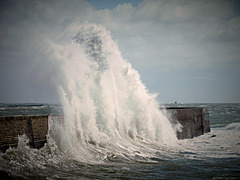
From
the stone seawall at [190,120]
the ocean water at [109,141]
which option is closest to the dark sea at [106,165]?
the ocean water at [109,141]

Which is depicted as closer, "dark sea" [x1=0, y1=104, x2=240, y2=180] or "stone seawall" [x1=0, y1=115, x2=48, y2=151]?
"dark sea" [x1=0, y1=104, x2=240, y2=180]

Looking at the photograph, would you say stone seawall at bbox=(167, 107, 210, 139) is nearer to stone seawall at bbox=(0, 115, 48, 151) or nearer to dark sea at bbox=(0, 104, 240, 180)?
dark sea at bbox=(0, 104, 240, 180)

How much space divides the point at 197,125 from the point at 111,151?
526 inches

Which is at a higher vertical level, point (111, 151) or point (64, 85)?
point (64, 85)

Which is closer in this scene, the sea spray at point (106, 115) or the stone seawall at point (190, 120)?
the sea spray at point (106, 115)

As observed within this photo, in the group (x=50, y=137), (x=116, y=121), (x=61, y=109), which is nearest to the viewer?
(x=50, y=137)

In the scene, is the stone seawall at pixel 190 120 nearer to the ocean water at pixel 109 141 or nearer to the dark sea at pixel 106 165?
the ocean water at pixel 109 141

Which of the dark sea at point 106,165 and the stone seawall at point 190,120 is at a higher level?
the stone seawall at point 190,120

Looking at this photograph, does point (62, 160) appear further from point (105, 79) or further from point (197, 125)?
point (197, 125)

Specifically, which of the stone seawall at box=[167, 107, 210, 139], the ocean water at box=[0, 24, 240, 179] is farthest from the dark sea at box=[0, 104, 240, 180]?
the stone seawall at box=[167, 107, 210, 139]

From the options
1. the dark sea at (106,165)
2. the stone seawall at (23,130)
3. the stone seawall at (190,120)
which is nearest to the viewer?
the dark sea at (106,165)

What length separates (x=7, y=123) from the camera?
871 cm

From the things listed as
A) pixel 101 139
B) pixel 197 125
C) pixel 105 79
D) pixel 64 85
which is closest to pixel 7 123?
pixel 64 85

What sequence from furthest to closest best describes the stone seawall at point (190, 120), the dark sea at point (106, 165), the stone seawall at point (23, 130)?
the stone seawall at point (190, 120) < the stone seawall at point (23, 130) < the dark sea at point (106, 165)
